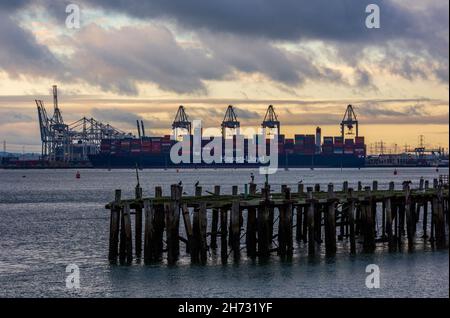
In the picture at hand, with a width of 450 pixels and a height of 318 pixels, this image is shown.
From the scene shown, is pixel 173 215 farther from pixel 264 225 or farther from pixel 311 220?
pixel 311 220

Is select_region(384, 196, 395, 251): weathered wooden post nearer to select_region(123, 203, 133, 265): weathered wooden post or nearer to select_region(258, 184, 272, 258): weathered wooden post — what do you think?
select_region(258, 184, 272, 258): weathered wooden post

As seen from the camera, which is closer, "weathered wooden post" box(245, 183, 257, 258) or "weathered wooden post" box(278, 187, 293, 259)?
"weathered wooden post" box(278, 187, 293, 259)

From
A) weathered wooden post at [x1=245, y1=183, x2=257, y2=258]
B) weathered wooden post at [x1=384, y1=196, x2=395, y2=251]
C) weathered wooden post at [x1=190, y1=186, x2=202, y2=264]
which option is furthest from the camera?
weathered wooden post at [x1=384, y1=196, x2=395, y2=251]

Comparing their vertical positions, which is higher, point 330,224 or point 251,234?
point 330,224

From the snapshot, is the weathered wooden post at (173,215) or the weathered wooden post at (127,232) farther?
the weathered wooden post at (127,232)

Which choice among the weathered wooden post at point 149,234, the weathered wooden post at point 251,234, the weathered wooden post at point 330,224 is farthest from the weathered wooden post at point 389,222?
the weathered wooden post at point 149,234

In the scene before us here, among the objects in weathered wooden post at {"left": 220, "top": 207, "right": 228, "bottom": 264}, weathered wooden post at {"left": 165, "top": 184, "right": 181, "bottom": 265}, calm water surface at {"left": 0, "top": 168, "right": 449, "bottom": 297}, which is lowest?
calm water surface at {"left": 0, "top": 168, "right": 449, "bottom": 297}

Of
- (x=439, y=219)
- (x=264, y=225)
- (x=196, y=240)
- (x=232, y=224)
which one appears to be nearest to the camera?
(x=232, y=224)

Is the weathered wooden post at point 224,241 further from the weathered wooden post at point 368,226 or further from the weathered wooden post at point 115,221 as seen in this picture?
the weathered wooden post at point 368,226

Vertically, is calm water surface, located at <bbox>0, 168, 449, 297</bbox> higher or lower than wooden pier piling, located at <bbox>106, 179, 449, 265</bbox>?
lower

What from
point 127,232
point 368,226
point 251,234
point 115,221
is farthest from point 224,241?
point 368,226

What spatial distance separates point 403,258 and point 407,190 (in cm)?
351

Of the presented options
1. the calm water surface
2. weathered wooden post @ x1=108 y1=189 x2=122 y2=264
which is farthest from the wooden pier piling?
the calm water surface
